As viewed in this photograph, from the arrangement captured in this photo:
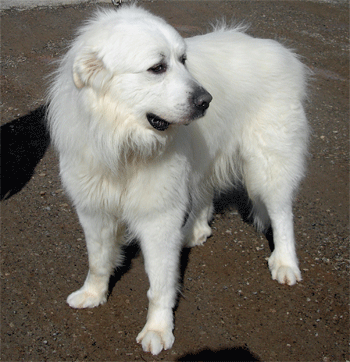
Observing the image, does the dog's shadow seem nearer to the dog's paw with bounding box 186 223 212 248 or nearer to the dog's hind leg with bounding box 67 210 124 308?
the dog's hind leg with bounding box 67 210 124 308

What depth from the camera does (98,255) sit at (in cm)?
300

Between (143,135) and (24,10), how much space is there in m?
7.55

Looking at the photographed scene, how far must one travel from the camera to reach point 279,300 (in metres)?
3.34

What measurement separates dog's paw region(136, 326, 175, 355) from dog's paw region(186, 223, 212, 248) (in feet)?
3.47

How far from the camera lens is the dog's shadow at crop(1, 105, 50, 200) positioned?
14.5 feet

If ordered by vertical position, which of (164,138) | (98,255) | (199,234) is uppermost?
(164,138)

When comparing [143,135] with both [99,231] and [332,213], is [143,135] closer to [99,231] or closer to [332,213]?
[99,231]

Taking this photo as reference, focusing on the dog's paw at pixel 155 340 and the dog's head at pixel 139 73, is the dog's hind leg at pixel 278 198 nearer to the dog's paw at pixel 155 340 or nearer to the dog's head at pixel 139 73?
the dog's paw at pixel 155 340

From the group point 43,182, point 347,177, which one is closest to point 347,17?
point 347,177

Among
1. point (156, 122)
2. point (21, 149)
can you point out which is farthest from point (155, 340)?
point (21, 149)

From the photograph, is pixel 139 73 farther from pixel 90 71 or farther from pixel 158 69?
pixel 90 71

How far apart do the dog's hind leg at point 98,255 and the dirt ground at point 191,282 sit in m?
0.09

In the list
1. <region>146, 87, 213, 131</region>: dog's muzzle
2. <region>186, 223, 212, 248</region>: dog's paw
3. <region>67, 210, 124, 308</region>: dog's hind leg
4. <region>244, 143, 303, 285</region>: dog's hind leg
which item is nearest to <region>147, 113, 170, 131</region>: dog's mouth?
<region>146, 87, 213, 131</region>: dog's muzzle

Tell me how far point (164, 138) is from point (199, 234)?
63.8 inches
